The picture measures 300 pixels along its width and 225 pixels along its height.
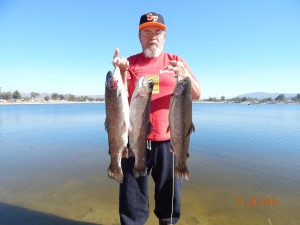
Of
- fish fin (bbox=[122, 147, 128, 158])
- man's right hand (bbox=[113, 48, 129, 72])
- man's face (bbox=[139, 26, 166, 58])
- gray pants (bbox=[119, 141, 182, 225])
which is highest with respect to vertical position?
man's face (bbox=[139, 26, 166, 58])

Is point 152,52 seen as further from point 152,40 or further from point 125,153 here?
point 125,153

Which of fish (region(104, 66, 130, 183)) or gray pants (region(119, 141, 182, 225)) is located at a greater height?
fish (region(104, 66, 130, 183))

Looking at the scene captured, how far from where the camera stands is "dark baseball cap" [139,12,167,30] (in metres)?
3.88

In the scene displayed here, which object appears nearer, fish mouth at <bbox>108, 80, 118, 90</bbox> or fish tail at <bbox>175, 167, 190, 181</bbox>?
fish mouth at <bbox>108, 80, 118, 90</bbox>

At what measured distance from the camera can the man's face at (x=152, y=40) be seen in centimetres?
402

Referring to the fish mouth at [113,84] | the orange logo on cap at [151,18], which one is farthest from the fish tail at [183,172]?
the orange logo on cap at [151,18]

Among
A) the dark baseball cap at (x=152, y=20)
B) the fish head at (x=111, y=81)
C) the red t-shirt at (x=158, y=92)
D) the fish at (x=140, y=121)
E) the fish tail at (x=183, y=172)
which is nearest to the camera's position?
the fish head at (x=111, y=81)

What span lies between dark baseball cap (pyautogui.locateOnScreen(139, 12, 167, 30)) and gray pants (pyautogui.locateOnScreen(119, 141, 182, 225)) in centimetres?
197

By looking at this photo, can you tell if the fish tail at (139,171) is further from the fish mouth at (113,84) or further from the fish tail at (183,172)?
the fish mouth at (113,84)

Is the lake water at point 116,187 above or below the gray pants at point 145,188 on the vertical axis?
below

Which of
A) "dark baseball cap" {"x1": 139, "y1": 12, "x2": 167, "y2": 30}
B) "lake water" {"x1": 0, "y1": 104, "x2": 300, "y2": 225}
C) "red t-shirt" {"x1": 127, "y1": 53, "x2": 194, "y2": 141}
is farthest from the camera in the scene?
"lake water" {"x1": 0, "y1": 104, "x2": 300, "y2": 225}

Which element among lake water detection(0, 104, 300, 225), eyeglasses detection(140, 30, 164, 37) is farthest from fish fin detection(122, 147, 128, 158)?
lake water detection(0, 104, 300, 225)

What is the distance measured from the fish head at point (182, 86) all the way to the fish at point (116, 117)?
0.78 m

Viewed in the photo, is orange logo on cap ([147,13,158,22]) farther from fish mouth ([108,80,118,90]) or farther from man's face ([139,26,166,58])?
fish mouth ([108,80,118,90])
